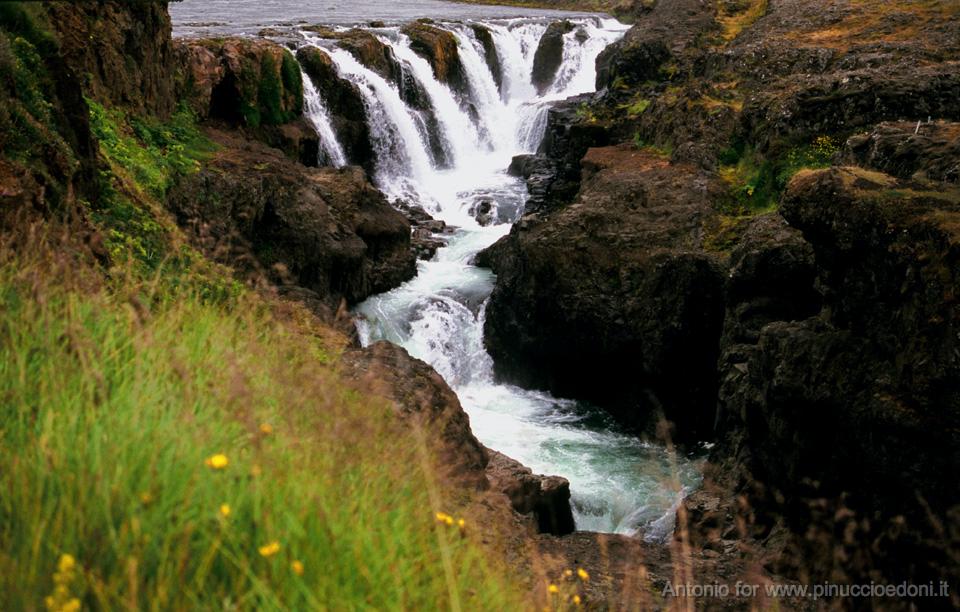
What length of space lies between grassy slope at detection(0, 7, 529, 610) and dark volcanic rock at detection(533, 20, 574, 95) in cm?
3064

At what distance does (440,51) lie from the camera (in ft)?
92.4

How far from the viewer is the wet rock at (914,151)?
794 centimetres

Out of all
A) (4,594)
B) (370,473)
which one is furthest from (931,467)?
(4,594)

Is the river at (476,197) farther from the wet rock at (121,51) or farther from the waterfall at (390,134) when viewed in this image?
the wet rock at (121,51)

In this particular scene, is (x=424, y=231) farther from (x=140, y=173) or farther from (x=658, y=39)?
(x=140, y=173)

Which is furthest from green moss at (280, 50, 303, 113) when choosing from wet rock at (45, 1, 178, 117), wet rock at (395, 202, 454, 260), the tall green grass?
the tall green grass

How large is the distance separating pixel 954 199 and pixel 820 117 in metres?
6.40

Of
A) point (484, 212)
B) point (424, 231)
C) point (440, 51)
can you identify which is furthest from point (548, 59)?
point (424, 231)

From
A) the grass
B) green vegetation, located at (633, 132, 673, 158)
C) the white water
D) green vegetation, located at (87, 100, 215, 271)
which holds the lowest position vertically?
the white water

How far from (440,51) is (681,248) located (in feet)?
59.7

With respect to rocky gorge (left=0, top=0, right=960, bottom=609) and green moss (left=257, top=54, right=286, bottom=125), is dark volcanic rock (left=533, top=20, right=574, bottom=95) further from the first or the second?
green moss (left=257, top=54, right=286, bottom=125)

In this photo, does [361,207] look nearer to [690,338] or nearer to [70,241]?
[690,338]

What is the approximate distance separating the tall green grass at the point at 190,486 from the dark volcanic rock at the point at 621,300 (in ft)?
30.9

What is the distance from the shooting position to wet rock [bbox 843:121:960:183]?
7.94 meters
